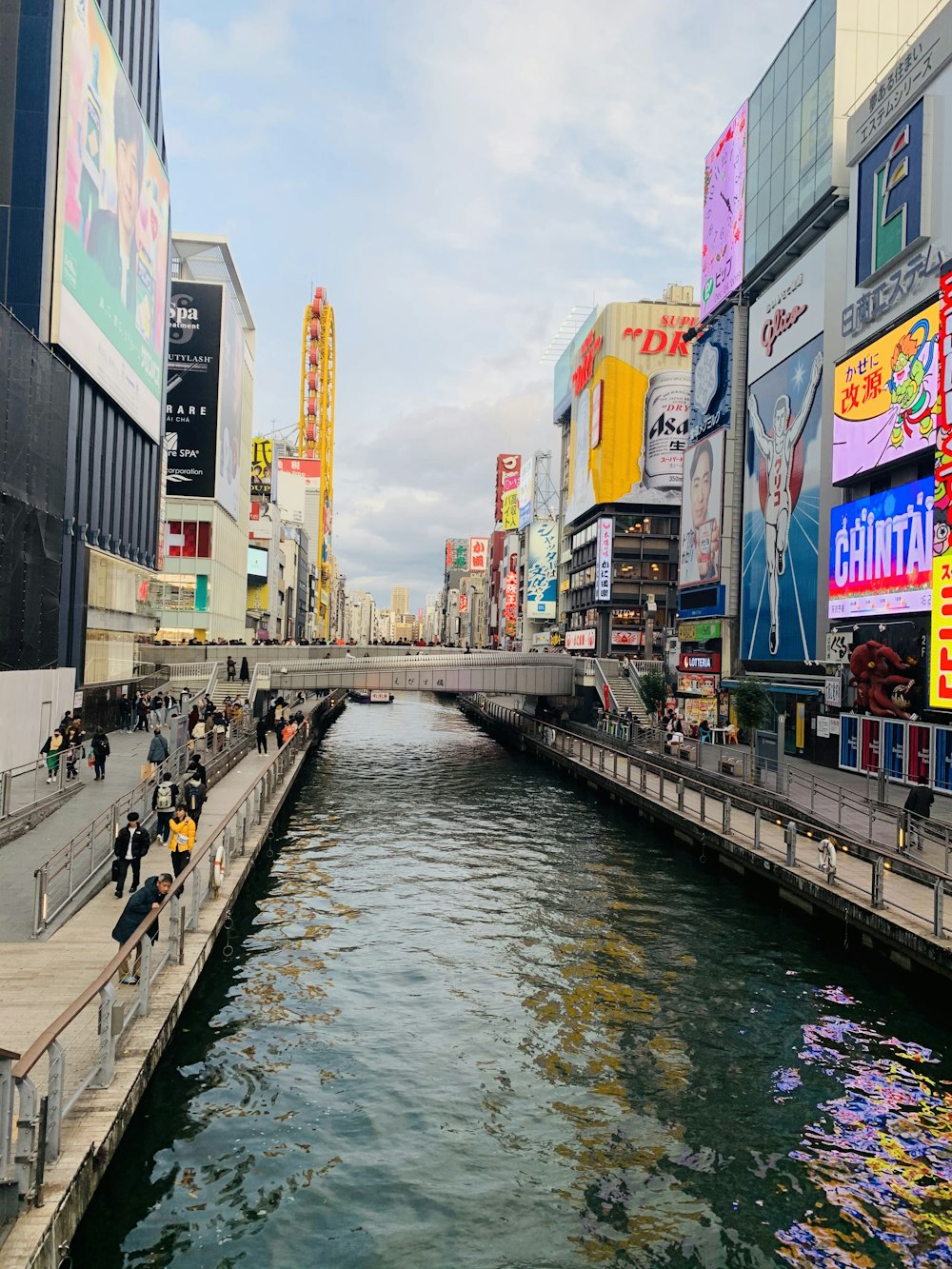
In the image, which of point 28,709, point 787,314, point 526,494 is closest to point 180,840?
point 28,709

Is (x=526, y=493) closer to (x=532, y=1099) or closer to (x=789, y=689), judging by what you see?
(x=789, y=689)

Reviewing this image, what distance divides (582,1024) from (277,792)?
20.2m

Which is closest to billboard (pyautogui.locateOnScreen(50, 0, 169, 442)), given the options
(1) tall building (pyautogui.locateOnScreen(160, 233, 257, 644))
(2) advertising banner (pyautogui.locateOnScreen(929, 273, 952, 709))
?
(1) tall building (pyautogui.locateOnScreen(160, 233, 257, 644))

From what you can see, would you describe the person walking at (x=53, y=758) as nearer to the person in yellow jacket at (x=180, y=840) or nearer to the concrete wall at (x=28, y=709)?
the concrete wall at (x=28, y=709)

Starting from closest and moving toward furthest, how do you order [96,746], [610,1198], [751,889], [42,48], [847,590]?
[610,1198] → [751,889] → [96,746] → [42,48] → [847,590]

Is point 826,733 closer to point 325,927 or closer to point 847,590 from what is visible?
point 847,590

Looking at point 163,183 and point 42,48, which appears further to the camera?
point 163,183

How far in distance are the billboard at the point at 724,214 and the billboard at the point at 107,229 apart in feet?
115

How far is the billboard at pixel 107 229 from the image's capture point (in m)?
38.6

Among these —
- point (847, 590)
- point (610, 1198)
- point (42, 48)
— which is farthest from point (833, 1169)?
point (42, 48)

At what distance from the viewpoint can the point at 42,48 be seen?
122 feet

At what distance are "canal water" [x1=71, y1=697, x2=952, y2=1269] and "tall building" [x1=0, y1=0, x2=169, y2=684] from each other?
51.4 ft

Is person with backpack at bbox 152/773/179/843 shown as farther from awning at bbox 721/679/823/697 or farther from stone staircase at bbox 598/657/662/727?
stone staircase at bbox 598/657/662/727

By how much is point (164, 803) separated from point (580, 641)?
83.9 meters
